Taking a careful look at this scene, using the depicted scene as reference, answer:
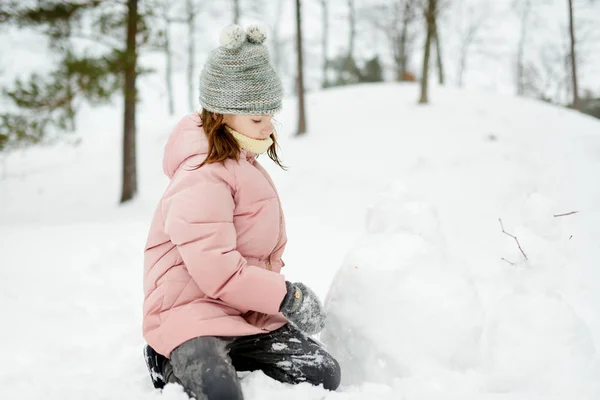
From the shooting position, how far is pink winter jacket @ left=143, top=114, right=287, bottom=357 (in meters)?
1.72

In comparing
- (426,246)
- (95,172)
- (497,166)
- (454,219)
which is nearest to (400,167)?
(497,166)

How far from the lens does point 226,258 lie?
1727 mm

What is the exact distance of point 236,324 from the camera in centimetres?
185

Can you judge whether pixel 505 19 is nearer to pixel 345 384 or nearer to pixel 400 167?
pixel 400 167

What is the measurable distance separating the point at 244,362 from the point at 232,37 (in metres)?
1.34

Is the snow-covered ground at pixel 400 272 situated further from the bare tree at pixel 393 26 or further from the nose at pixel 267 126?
the bare tree at pixel 393 26

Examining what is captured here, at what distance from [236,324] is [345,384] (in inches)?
24.4

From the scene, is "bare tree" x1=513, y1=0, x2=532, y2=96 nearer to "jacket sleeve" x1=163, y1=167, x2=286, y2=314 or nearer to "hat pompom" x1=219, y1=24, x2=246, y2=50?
"hat pompom" x1=219, y1=24, x2=246, y2=50

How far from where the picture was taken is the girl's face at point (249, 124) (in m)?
1.90

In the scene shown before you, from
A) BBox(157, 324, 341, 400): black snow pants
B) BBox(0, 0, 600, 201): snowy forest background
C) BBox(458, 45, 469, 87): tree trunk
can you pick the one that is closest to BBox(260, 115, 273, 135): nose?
BBox(157, 324, 341, 400): black snow pants

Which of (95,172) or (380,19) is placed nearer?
(95,172)

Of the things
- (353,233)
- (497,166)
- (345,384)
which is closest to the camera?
(345,384)

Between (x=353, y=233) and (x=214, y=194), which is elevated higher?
(x=214, y=194)

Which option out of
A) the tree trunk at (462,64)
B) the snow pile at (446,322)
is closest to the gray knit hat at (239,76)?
the snow pile at (446,322)
